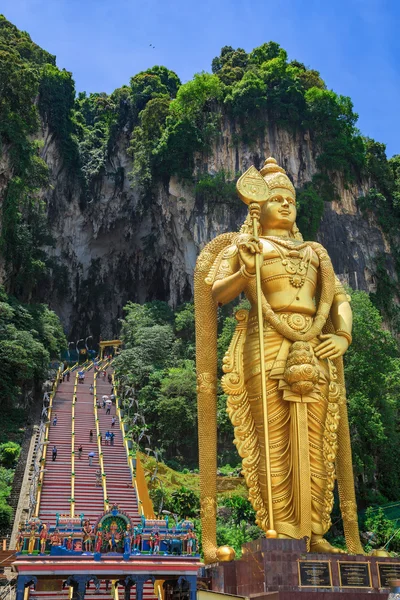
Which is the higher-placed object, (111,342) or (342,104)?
(342,104)

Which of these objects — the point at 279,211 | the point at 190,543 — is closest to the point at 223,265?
the point at 279,211

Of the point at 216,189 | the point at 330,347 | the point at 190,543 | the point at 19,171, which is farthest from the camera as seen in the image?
the point at 216,189

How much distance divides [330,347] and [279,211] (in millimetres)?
1919

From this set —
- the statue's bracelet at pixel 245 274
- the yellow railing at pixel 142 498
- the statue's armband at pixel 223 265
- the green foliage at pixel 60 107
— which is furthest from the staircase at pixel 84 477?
the green foliage at pixel 60 107

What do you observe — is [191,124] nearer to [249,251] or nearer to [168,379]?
[168,379]

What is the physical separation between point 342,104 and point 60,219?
46.5 ft

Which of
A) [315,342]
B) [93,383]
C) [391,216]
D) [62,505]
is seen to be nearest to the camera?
[315,342]

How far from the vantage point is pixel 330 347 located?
7.43m

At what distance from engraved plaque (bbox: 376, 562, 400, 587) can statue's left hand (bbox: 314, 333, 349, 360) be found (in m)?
2.31

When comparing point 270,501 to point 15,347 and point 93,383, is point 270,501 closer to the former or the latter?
point 15,347

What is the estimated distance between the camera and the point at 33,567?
18.5 ft

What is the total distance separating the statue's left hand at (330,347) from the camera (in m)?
7.41

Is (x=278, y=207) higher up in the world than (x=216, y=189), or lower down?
lower down

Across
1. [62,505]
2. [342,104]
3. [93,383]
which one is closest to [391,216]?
[342,104]
